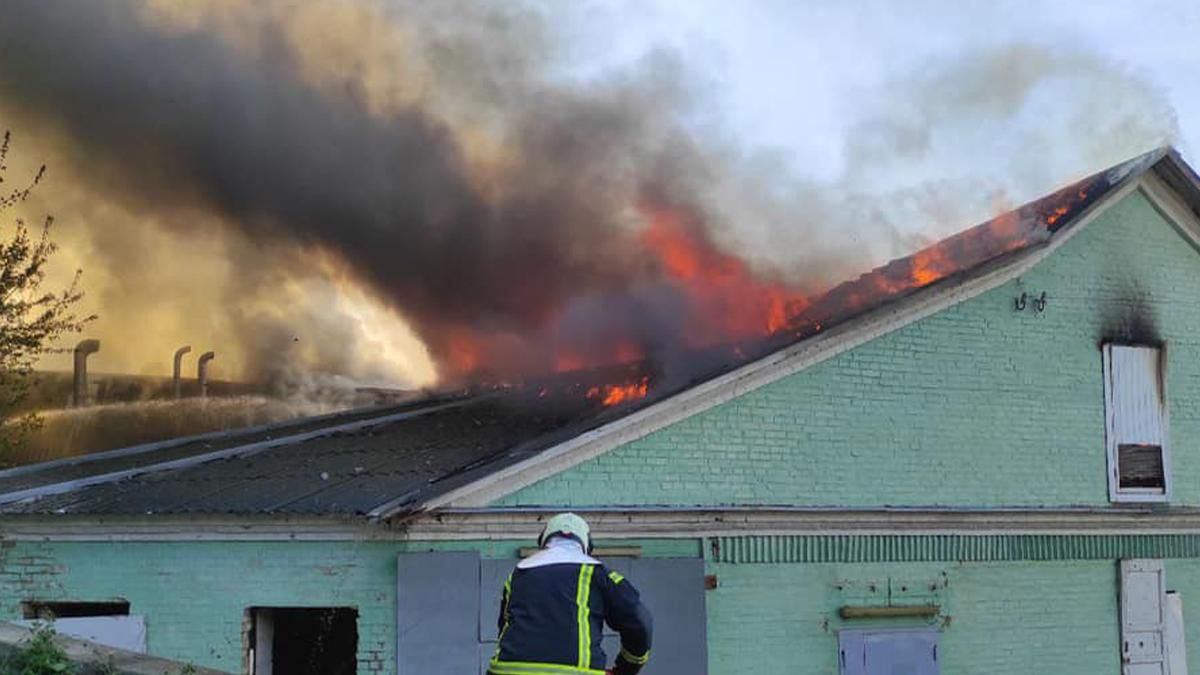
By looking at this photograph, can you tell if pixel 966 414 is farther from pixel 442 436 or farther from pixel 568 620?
pixel 568 620

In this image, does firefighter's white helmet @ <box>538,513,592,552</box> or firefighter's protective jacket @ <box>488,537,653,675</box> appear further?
firefighter's white helmet @ <box>538,513,592,552</box>

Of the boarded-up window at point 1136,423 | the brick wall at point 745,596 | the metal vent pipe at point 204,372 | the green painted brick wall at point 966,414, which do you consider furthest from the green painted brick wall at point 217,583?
the metal vent pipe at point 204,372

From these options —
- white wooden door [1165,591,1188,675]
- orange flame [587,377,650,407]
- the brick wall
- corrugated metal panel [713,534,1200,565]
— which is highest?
orange flame [587,377,650,407]

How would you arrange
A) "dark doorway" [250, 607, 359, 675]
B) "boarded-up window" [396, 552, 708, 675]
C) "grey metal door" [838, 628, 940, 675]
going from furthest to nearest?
1. "grey metal door" [838, 628, 940, 675]
2. "dark doorway" [250, 607, 359, 675]
3. "boarded-up window" [396, 552, 708, 675]

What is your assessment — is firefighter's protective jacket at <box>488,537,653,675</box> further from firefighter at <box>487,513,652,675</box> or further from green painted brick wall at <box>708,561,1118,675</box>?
green painted brick wall at <box>708,561,1118,675</box>

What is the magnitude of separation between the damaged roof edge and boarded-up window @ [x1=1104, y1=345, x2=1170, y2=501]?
1.45 meters

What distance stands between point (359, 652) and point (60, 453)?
→ 16.4m

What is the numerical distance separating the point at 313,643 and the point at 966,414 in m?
6.15

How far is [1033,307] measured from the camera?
1165 centimetres

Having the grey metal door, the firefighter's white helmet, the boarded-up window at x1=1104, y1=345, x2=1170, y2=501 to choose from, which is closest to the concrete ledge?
the firefighter's white helmet

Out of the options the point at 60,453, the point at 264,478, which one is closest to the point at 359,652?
the point at 264,478

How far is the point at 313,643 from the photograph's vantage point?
9.64 m

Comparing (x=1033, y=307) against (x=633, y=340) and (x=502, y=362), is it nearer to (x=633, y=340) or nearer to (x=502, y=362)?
(x=633, y=340)

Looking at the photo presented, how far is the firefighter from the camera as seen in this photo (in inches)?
193
